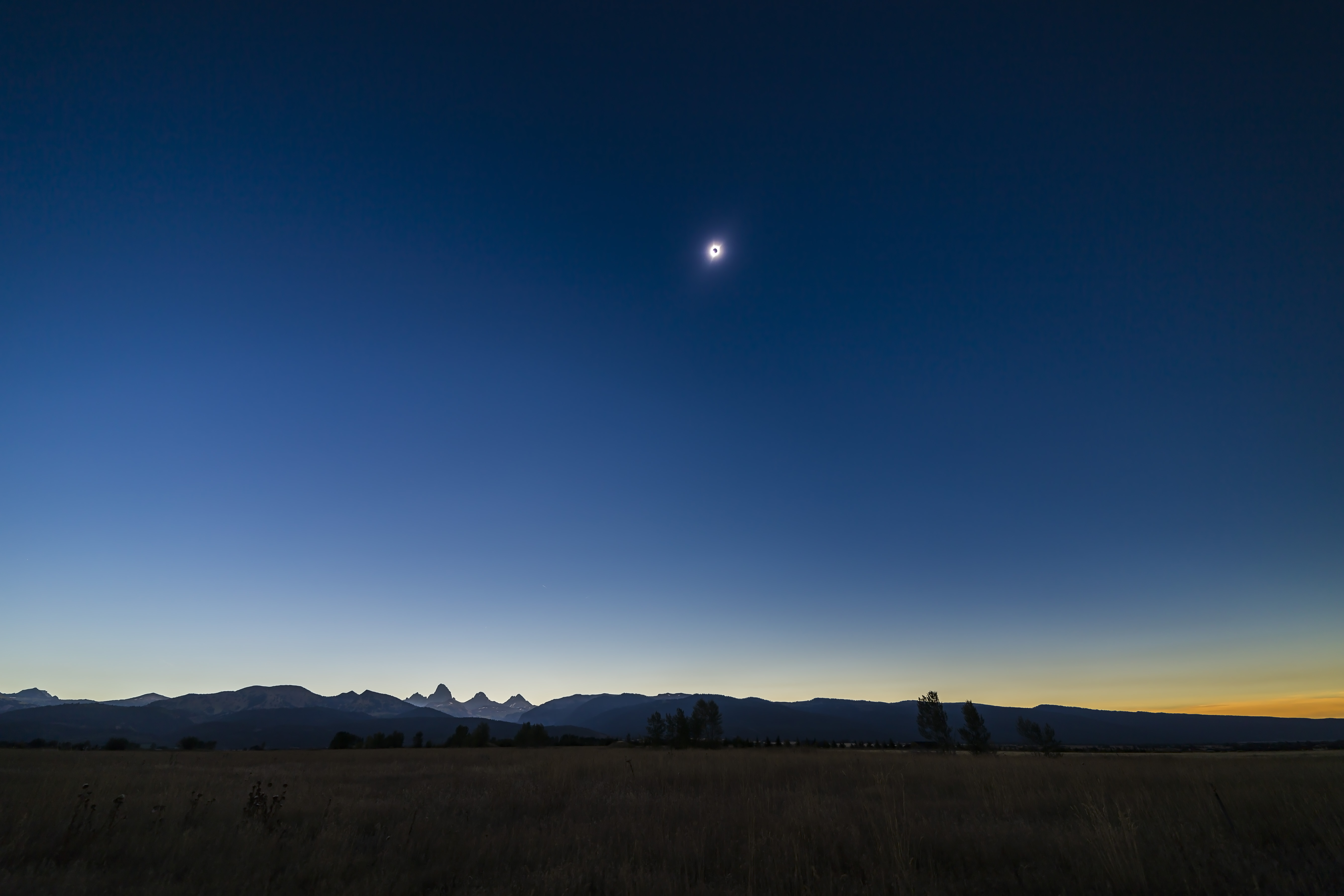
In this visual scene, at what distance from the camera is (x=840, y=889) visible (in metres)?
5.77

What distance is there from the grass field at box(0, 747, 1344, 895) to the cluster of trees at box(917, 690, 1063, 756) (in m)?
57.8

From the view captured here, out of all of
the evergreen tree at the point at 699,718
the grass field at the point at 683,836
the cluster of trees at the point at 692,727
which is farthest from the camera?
the evergreen tree at the point at 699,718

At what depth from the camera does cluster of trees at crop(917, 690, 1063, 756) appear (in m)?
62.3

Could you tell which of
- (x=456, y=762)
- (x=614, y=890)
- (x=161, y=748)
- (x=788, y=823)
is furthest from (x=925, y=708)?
(x=161, y=748)

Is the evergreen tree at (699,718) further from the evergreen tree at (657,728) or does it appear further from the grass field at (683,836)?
the grass field at (683,836)

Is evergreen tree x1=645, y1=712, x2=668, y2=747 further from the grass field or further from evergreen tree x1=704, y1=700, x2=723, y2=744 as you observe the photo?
the grass field

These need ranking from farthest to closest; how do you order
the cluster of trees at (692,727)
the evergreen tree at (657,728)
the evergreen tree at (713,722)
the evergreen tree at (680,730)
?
the evergreen tree at (713,722)
the evergreen tree at (657,728)
the cluster of trees at (692,727)
the evergreen tree at (680,730)

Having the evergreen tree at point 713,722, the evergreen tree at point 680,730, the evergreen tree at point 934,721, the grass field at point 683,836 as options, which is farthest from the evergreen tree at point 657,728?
the grass field at point 683,836

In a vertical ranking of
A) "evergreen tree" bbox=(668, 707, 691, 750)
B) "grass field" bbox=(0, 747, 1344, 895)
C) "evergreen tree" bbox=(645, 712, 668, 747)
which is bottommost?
"evergreen tree" bbox=(645, 712, 668, 747)

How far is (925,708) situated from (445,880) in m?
78.8

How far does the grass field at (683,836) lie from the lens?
6.08 metres

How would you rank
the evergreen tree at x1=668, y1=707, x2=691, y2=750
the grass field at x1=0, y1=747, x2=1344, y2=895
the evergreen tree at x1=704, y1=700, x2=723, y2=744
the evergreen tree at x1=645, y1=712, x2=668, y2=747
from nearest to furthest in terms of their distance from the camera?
the grass field at x1=0, y1=747, x2=1344, y2=895, the evergreen tree at x1=668, y1=707, x2=691, y2=750, the evergreen tree at x1=645, y1=712, x2=668, y2=747, the evergreen tree at x1=704, y1=700, x2=723, y2=744

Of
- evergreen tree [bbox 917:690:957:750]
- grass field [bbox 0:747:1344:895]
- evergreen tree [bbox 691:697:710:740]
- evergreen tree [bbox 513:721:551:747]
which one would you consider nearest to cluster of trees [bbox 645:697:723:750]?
evergreen tree [bbox 691:697:710:740]

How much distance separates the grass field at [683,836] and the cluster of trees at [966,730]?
190ft
